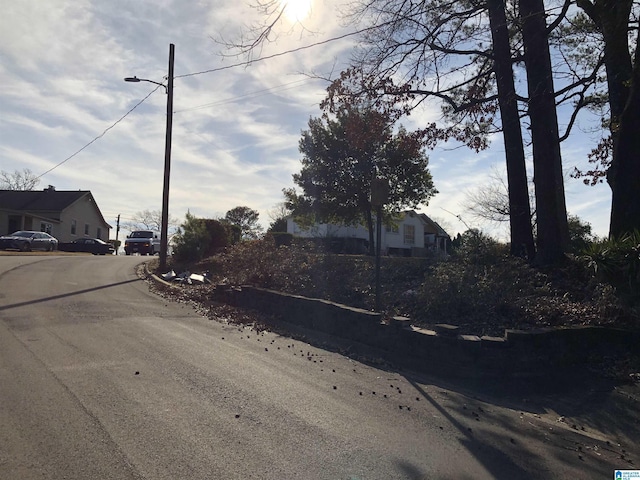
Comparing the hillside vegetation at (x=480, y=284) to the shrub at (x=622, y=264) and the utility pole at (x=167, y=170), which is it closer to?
the shrub at (x=622, y=264)

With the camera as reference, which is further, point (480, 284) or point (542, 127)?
point (542, 127)

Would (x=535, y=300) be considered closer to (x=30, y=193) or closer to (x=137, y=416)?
(x=137, y=416)

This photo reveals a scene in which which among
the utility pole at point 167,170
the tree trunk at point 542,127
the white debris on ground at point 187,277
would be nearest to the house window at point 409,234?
the utility pole at point 167,170

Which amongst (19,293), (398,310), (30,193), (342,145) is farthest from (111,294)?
(30,193)

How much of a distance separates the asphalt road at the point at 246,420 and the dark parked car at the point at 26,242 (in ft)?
98.4

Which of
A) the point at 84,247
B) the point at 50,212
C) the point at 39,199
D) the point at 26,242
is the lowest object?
the point at 84,247

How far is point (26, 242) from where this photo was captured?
35438mm

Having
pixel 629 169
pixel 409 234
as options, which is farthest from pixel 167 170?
pixel 409 234

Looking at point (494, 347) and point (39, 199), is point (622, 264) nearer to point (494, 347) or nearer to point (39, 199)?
point (494, 347)

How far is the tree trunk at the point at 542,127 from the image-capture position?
11.6 metres

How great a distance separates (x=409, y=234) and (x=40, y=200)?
36.7 m

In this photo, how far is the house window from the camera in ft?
160

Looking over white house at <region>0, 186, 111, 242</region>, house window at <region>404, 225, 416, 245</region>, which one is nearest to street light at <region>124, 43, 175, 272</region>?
house window at <region>404, 225, 416, 245</region>

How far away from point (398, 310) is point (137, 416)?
18.8 feet
